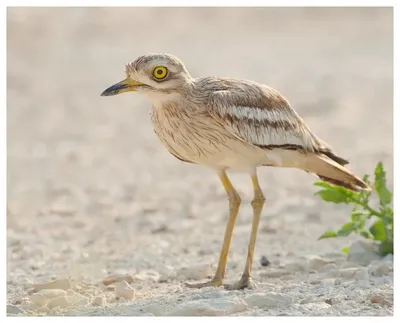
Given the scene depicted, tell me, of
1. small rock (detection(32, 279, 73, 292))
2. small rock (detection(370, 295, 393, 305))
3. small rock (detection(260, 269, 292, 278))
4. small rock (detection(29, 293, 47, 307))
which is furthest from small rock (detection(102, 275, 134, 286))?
small rock (detection(370, 295, 393, 305))

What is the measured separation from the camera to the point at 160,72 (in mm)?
5469

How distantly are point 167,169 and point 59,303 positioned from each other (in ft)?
15.0

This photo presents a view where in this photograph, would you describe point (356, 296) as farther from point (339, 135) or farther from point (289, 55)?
point (289, 55)

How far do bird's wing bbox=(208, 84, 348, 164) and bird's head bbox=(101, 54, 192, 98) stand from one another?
9.2 inches

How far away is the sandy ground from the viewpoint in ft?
18.4

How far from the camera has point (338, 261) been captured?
6.33 m

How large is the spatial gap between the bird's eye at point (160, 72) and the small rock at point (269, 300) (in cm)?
137

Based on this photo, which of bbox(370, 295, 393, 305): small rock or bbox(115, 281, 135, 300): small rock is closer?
bbox(370, 295, 393, 305): small rock

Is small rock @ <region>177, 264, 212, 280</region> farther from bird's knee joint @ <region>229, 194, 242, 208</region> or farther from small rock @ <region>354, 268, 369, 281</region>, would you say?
small rock @ <region>354, 268, 369, 281</region>

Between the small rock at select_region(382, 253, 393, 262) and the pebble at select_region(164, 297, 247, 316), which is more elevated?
the small rock at select_region(382, 253, 393, 262)

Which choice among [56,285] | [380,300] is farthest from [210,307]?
[56,285]

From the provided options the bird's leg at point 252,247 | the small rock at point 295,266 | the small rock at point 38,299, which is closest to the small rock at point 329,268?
the small rock at point 295,266

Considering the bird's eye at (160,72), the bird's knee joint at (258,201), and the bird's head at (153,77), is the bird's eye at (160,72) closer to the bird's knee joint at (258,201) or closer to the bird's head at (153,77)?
the bird's head at (153,77)

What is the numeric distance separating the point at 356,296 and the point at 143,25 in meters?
11.9
